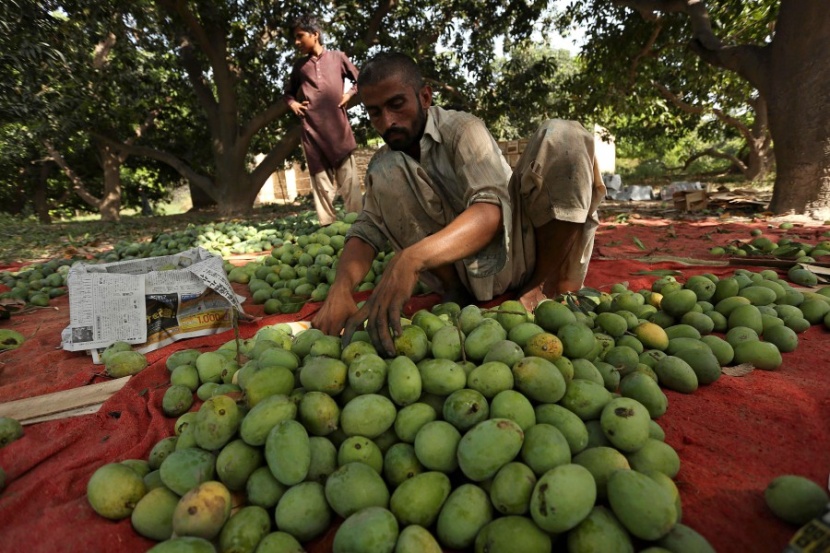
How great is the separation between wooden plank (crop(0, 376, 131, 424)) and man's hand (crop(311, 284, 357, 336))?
959 mm

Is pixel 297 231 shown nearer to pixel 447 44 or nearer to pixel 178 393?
pixel 178 393

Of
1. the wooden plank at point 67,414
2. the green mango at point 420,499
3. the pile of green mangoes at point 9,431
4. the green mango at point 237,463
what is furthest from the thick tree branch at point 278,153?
the green mango at point 420,499

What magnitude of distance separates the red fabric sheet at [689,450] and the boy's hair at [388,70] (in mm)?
1725

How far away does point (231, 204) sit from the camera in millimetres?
10828

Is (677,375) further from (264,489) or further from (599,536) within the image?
(264,489)

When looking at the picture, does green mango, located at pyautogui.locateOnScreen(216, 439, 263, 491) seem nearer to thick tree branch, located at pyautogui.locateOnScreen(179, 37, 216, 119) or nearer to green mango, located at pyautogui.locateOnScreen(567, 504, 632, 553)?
green mango, located at pyautogui.locateOnScreen(567, 504, 632, 553)

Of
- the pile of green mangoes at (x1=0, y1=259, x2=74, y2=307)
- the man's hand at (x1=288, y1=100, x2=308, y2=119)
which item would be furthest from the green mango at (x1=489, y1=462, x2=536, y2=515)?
the man's hand at (x1=288, y1=100, x2=308, y2=119)

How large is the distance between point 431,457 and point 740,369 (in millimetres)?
1444

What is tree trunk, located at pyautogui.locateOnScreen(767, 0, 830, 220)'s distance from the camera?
5504 millimetres

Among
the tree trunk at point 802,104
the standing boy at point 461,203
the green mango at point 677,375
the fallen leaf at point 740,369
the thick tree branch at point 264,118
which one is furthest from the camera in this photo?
the thick tree branch at point 264,118

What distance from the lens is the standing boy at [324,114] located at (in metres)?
5.75

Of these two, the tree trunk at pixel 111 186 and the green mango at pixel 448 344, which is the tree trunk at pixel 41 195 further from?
the green mango at pixel 448 344

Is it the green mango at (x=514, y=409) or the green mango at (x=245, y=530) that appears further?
the green mango at (x=514, y=409)

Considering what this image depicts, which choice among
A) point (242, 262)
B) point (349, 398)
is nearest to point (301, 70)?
point (242, 262)
